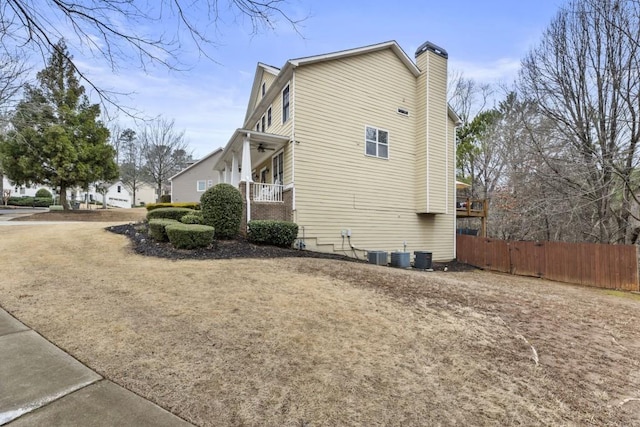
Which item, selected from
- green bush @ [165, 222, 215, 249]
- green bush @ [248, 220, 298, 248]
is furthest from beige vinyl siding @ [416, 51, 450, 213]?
green bush @ [165, 222, 215, 249]

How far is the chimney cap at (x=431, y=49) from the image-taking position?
13.9 metres

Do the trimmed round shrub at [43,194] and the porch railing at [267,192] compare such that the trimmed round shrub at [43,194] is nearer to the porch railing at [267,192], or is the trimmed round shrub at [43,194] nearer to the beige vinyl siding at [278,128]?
the beige vinyl siding at [278,128]

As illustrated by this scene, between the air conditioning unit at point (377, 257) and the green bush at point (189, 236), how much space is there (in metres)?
5.97

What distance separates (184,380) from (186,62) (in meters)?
3.39

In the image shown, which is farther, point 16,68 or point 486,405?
point 16,68

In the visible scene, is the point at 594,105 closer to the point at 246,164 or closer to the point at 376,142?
the point at 376,142

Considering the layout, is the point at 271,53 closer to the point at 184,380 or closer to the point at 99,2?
the point at 99,2

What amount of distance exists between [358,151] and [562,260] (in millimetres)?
8278

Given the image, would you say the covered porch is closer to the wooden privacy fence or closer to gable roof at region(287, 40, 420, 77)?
gable roof at region(287, 40, 420, 77)

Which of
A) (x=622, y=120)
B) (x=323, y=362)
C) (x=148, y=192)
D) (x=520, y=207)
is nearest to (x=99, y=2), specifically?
(x=323, y=362)

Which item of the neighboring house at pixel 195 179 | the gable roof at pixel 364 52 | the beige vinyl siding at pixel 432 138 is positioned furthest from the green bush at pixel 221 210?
the neighboring house at pixel 195 179

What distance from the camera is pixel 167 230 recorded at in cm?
885

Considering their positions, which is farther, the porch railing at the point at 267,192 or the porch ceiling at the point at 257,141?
the porch railing at the point at 267,192

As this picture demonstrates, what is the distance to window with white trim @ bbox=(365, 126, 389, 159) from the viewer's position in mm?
12834
